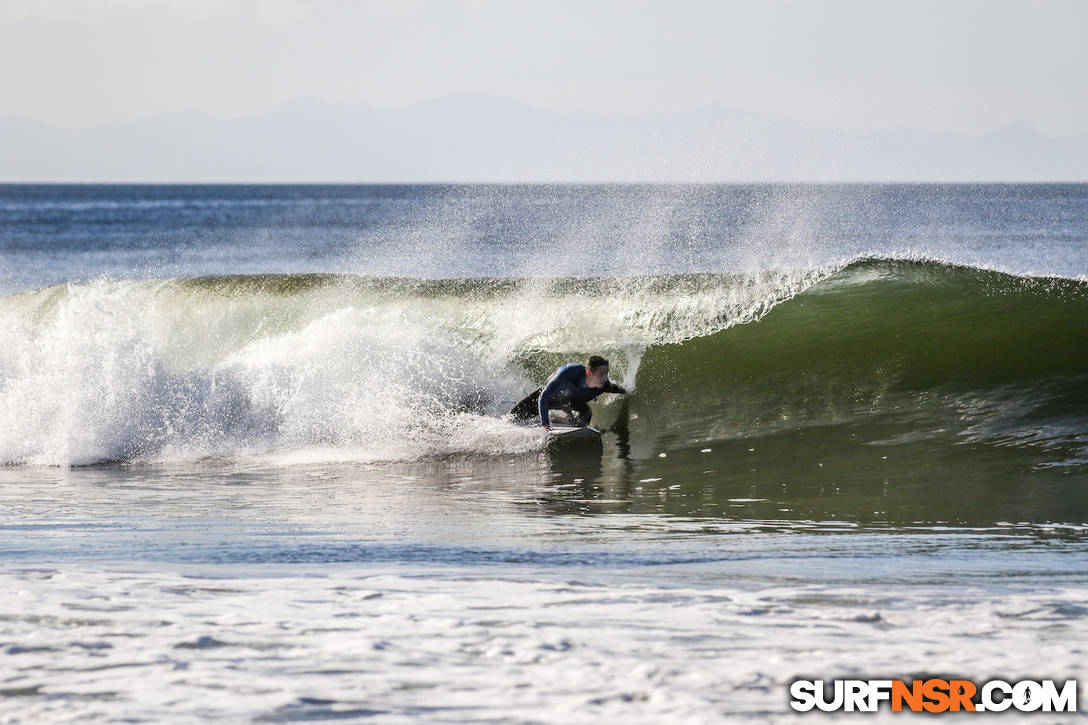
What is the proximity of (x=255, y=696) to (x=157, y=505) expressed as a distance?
4.41 m

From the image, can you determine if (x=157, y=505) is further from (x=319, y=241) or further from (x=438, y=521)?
(x=319, y=241)

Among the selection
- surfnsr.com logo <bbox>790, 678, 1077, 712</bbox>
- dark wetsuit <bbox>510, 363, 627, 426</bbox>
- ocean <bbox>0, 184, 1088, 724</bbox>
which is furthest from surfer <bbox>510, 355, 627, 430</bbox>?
surfnsr.com logo <bbox>790, 678, 1077, 712</bbox>

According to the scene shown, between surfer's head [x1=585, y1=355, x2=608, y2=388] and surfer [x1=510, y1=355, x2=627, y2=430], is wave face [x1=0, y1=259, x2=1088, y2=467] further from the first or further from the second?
surfer's head [x1=585, y1=355, x2=608, y2=388]

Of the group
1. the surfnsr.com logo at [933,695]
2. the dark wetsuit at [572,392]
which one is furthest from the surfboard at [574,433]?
the surfnsr.com logo at [933,695]

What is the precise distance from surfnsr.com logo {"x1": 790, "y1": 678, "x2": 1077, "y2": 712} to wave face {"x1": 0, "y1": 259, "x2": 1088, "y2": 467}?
5510mm

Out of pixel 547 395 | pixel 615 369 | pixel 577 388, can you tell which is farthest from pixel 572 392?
pixel 615 369

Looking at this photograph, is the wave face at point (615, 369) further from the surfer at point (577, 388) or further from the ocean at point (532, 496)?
the surfer at point (577, 388)

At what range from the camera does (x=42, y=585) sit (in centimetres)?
515

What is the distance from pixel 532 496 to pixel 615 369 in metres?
3.97

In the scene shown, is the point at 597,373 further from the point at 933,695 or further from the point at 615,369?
the point at 933,695

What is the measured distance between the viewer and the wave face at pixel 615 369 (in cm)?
1039

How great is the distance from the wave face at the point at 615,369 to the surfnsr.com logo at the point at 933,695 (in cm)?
551

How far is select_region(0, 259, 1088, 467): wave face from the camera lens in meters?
10.4

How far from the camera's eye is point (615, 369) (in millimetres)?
11891
